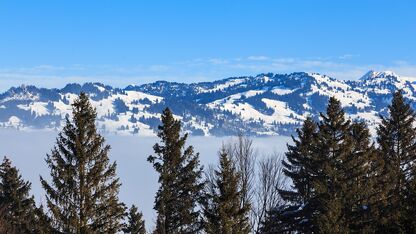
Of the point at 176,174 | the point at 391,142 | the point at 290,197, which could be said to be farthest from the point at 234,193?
the point at 391,142

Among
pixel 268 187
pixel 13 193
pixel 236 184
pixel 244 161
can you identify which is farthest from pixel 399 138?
pixel 13 193

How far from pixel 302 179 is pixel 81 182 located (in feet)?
52.0

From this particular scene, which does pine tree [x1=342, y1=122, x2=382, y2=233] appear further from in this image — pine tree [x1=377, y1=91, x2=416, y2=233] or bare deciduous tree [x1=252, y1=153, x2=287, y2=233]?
bare deciduous tree [x1=252, y1=153, x2=287, y2=233]

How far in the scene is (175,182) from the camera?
3419 centimetres

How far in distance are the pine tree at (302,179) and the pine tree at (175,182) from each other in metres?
5.19

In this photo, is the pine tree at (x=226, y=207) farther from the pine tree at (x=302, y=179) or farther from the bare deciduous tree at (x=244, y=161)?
the bare deciduous tree at (x=244, y=161)

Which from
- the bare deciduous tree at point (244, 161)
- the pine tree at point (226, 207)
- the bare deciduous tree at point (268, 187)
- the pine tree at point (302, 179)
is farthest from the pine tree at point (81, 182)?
the bare deciduous tree at point (268, 187)

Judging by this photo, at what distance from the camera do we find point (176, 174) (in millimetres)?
34094

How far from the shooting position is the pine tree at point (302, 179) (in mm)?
34438

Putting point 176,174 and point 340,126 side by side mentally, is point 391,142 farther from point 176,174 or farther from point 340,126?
point 176,174

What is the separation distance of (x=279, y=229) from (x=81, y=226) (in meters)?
13.1

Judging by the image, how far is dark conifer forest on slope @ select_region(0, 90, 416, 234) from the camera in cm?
2933

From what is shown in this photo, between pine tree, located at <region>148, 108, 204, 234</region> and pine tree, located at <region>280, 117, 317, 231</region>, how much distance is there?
204 inches

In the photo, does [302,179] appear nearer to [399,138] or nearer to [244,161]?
[244,161]
